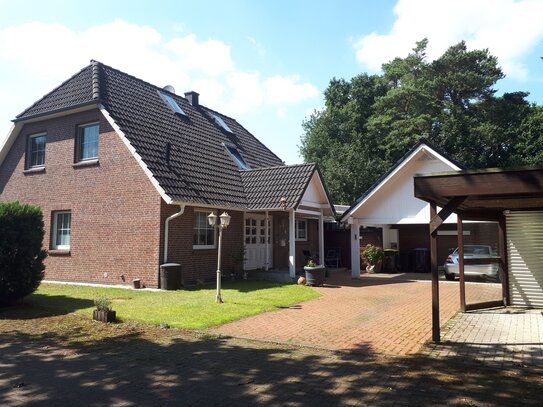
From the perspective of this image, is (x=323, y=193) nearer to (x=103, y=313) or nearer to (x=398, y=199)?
(x=398, y=199)

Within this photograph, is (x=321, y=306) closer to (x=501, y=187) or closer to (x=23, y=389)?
(x=501, y=187)

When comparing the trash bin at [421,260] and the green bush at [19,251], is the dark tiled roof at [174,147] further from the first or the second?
the trash bin at [421,260]

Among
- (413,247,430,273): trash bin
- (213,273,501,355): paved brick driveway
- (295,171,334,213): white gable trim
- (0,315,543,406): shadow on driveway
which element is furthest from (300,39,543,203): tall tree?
(0,315,543,406): shadow on driveway

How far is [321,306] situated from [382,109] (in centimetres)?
3272

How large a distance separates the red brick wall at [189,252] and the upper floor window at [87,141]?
427cm

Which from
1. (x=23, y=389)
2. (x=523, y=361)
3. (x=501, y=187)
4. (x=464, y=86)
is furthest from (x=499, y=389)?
Answer: (x=464, y=86)

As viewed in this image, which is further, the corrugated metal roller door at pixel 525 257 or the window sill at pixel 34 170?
the window sill at pixel 34 170

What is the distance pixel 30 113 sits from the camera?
17766mm

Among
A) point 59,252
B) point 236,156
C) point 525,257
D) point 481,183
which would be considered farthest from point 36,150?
point 525,257

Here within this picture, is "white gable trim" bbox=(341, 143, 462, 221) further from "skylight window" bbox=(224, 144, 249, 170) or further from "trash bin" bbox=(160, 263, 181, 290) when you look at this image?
"trash bin" bbox=(160, 263, 181, 290)

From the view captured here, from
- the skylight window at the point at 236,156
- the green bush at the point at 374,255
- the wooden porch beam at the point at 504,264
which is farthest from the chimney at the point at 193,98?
the wooden porch beam at the point at 504,264

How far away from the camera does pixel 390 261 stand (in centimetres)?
2122

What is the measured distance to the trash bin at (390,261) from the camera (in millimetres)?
21109

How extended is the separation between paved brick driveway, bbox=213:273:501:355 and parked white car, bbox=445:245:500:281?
6.55 ft
